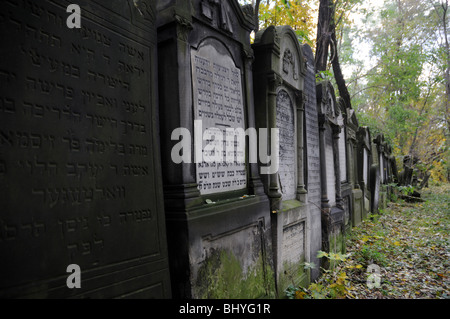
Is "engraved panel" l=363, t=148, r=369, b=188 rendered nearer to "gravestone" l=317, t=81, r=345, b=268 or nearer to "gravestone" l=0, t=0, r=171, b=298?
"gravestone" l=317, t=81, r=345, b=268

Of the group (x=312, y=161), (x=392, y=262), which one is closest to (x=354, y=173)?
(x=392, y=262)

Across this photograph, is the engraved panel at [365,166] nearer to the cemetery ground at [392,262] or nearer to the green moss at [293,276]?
the cemetery ground at [392,262]

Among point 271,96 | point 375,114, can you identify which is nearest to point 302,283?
point 271,96

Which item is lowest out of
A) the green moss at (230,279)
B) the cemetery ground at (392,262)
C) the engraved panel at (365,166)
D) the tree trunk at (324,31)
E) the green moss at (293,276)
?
the cemetery ground at (392,262)

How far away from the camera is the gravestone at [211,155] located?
2.38 meters

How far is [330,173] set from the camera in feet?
20.6

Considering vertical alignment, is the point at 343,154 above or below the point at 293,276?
above

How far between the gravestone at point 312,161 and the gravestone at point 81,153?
10.8 ft

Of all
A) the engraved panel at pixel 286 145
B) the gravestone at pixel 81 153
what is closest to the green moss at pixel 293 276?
Result: the engraved panel at pixel 286 145

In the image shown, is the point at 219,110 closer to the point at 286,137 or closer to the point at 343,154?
the point at 286,137

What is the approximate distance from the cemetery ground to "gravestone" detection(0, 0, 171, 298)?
8.51 feet

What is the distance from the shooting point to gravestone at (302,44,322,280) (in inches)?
192

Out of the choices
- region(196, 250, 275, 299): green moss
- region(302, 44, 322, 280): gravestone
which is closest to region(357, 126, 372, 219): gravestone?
region(302, 44, 322, 280): gravestone

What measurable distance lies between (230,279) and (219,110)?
1.60 meters
